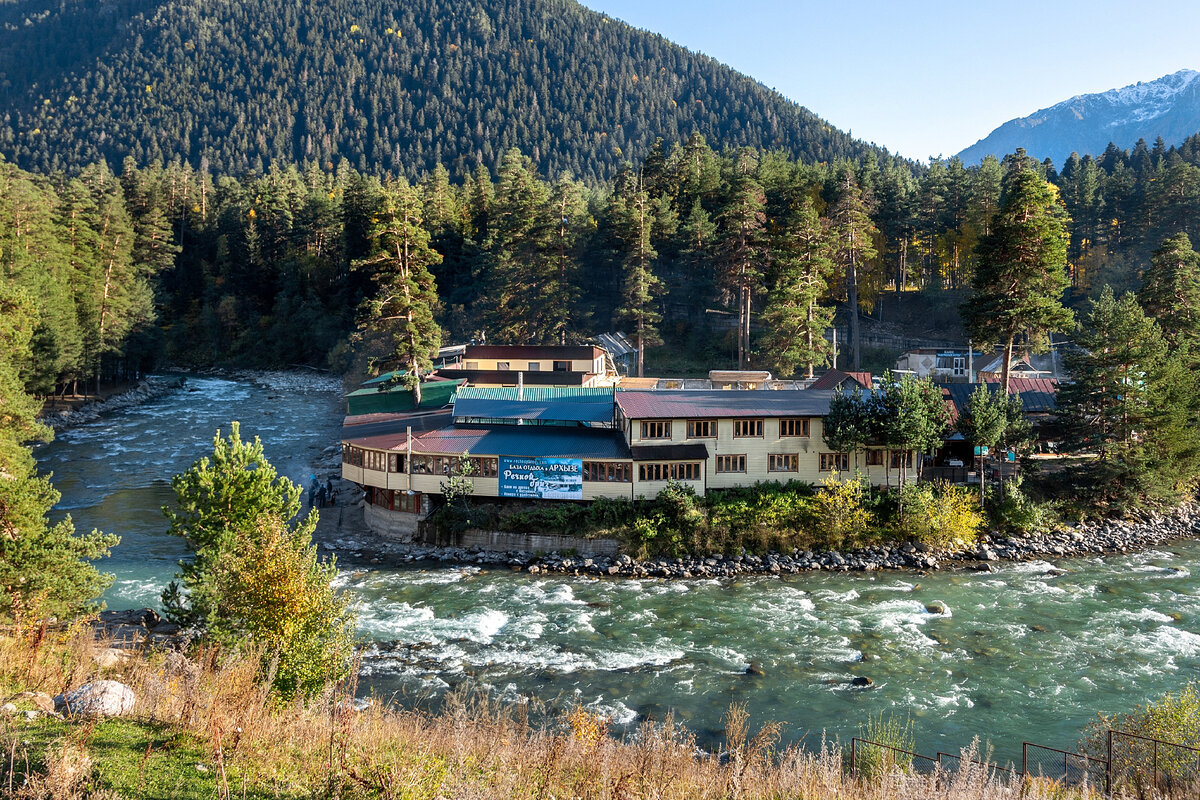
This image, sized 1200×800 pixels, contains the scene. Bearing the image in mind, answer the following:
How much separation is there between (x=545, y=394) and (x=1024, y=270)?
27.0 meters

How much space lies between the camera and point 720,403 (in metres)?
36.9

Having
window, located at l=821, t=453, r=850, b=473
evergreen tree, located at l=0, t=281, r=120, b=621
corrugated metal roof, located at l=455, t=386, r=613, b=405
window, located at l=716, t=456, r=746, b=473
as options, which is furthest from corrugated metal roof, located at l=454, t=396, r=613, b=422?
evergreen tree, located at l=0, t=281, r=120, b=621

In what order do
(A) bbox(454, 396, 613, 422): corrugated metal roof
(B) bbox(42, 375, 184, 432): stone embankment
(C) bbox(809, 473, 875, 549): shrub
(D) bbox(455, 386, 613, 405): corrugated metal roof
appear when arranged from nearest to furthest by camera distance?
1. (C) bbox(809, 473, 875, 549): shrub
2. (A) bbox(454, 396, 613, 422): corrugated metal roof
3. (D) bbox(455, 386, 613, 405): corrugated metal roof
4. (B) bbox(42, 375, 184, 432): stone embankment

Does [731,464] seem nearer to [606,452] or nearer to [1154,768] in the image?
[606,452]

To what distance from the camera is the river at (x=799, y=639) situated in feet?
67.6

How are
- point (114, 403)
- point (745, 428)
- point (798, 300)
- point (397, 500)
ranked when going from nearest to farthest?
point (745, 428) → point (397, 500) → point (798, 300) → point (114, 403)

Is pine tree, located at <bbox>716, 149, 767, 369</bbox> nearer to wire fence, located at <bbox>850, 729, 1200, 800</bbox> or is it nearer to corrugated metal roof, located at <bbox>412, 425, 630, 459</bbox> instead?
corrugated metal roof, located at <bbox>412, 425, 630, 459</bbox>

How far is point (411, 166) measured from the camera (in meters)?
198

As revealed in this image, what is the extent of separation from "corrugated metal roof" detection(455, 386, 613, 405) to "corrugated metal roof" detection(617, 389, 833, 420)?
1614mm

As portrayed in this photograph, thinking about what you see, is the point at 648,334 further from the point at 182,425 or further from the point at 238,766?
the point at 238,766

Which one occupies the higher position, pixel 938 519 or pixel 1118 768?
pixel 938 519

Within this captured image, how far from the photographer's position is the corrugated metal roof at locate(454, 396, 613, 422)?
37844mm

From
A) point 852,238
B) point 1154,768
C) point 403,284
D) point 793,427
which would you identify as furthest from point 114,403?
point 1154,768

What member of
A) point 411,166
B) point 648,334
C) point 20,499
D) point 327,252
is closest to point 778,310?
point 648,334
